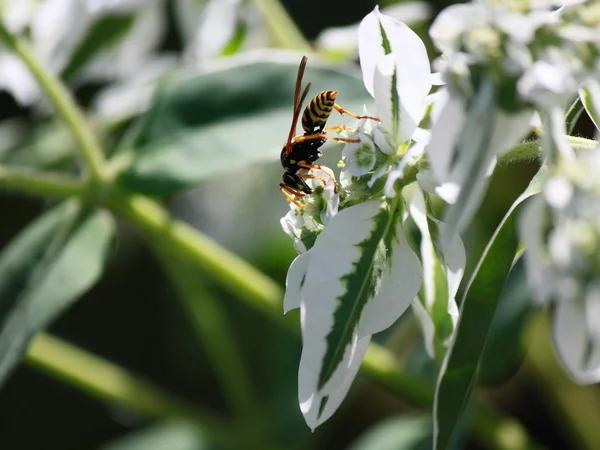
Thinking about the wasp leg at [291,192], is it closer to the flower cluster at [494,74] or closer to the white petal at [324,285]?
the white petal at [324,285]

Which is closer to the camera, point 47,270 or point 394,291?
point 394,291

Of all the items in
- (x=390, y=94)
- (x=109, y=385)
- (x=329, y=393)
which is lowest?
(x=109, y=385)

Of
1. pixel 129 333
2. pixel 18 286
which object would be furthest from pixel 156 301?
pixel 18 286

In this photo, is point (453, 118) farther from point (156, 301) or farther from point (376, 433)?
point (156, 301)

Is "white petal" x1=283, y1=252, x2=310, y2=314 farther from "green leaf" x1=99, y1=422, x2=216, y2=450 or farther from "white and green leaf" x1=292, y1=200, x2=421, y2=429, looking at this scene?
"green leaf" x1=99, y1=422, x2=216, y2=450

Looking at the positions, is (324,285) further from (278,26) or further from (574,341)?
(278,26)

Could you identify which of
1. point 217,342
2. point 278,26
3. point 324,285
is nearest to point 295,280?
point 324,285

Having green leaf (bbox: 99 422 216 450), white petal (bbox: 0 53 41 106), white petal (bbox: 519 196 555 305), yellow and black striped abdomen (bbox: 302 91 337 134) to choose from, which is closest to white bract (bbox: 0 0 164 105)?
white petal (bbox: 0 53 41 106)
